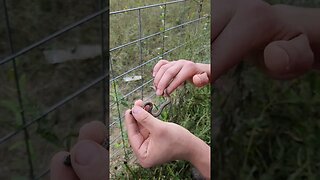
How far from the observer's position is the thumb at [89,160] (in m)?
0.28

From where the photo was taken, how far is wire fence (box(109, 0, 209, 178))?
948 mm

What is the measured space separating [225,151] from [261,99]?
1.6 inches

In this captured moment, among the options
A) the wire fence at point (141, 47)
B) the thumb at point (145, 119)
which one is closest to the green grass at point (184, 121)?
the wire fence at point (141, 47)

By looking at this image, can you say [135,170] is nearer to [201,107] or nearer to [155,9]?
[201,107]

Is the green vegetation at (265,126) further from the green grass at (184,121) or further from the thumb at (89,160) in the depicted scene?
the green grass at (184,121)

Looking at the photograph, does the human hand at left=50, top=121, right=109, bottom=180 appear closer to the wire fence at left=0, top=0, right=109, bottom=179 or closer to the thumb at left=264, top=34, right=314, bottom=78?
the wire fence at left=0, top=0, right=109, bottom=179

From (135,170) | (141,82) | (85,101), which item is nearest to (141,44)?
(141,82)

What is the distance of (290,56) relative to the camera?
9.2 inches

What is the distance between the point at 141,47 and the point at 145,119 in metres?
0.53

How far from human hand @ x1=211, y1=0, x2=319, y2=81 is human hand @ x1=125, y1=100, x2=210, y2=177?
332mm

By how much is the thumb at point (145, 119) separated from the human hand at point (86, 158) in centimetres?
27

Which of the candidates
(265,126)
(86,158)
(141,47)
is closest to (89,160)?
(86,158)

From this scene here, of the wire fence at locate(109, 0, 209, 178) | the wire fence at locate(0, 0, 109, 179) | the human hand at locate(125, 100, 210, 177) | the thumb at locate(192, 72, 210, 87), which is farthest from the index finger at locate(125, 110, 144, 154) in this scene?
the wire fence at locate(0, 0, 109, 179)

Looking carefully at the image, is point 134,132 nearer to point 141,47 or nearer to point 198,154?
point 198,154
